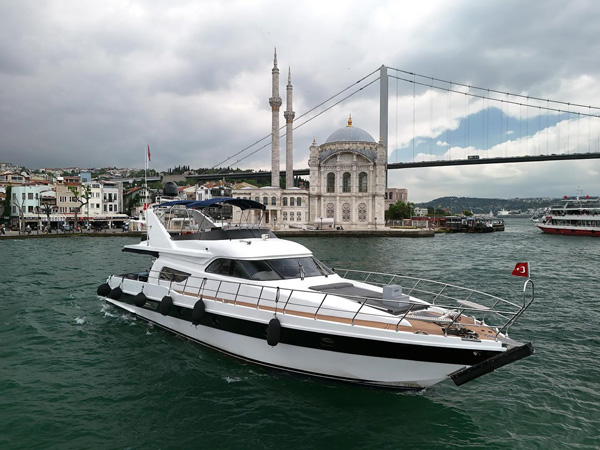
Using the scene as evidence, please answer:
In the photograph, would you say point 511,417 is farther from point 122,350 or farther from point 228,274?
point 122,350

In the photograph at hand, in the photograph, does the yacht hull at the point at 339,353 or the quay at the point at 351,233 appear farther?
the quay at the point at 351,233

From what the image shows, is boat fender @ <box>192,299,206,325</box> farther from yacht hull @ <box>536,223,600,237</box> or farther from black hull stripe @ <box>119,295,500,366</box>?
yacht hull @ <box>536,223,600,237</box>

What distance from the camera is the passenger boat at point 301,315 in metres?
6.66

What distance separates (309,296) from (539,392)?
201 inches

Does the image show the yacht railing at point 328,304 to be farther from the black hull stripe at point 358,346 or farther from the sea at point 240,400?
the sea at point 240,400

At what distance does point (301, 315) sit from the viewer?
25.4 ft

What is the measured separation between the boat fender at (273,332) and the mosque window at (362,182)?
7000 centimetres

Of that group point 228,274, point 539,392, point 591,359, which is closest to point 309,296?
point 228,274

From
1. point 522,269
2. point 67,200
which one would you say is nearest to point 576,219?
point 522,269

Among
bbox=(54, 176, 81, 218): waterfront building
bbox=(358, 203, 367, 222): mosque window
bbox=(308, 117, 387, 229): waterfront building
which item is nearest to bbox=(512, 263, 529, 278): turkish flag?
bbox=(308, 117, 387, 229): waterfront building

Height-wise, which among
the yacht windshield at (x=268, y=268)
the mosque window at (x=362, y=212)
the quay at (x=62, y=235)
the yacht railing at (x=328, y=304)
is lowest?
the quay at (x=62, y=235)

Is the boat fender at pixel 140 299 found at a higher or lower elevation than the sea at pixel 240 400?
higher

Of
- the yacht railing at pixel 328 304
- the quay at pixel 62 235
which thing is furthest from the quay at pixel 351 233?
the yacht railing at pixel 328 304

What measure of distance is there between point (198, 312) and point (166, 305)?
1.52 meters
